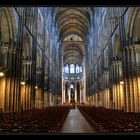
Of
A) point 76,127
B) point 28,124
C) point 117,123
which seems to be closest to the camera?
point 28,124

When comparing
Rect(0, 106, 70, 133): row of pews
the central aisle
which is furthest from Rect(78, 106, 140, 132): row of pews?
Rect(0, 106, 70, 133): row of pews

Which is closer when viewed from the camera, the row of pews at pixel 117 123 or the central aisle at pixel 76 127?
the row of pews at pixel 117 123

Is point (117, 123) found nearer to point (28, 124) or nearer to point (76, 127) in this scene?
point (28, 124)

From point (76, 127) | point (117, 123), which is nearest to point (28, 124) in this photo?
point (117, 123)

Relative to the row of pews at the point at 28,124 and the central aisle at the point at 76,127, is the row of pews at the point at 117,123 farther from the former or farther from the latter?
the row of pews at the point at 28,124

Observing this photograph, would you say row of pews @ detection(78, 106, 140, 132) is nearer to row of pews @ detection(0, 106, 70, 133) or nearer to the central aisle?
the central aisle

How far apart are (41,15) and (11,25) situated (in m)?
20.2

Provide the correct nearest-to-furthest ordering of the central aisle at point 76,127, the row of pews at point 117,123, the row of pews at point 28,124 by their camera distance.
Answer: the row of pews at point 28,124, the row of pews at point 117,123, the central aisle at point 76,127

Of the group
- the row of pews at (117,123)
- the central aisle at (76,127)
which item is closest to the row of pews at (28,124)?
the central aisle at (76,127)

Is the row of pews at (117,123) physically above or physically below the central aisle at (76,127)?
above

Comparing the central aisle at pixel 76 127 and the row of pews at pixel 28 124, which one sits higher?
the row of pews at pixel 28 124

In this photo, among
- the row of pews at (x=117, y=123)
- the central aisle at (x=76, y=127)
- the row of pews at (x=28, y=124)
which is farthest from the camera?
the central aisle at (x=76, y=127)
